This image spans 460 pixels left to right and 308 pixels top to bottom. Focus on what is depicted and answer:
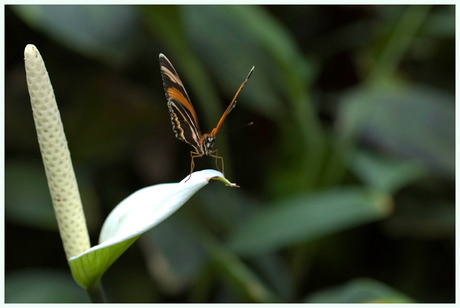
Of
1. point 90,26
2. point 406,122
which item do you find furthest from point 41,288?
point 406,122

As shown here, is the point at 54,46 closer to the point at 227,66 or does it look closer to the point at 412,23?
the point at 227,66

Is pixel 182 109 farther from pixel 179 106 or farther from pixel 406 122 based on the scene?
pixel 406 122

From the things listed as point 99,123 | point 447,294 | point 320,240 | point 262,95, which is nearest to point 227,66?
point 262,95

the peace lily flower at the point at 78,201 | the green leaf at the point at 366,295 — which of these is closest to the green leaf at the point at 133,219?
the peace lily flower at the point at 78,201

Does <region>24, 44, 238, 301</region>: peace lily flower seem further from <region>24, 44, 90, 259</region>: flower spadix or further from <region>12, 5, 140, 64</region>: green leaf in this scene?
<region>12, 5, 140, 64</region>: green leaf

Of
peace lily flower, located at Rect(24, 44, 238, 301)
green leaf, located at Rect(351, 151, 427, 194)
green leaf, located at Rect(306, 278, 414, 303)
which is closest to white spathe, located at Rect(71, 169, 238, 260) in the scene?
peace lily flower, located at Rect(24, 44, 238, 301)

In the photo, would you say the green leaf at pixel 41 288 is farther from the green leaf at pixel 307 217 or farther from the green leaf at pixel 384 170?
the green leaf at pixel 384 170
